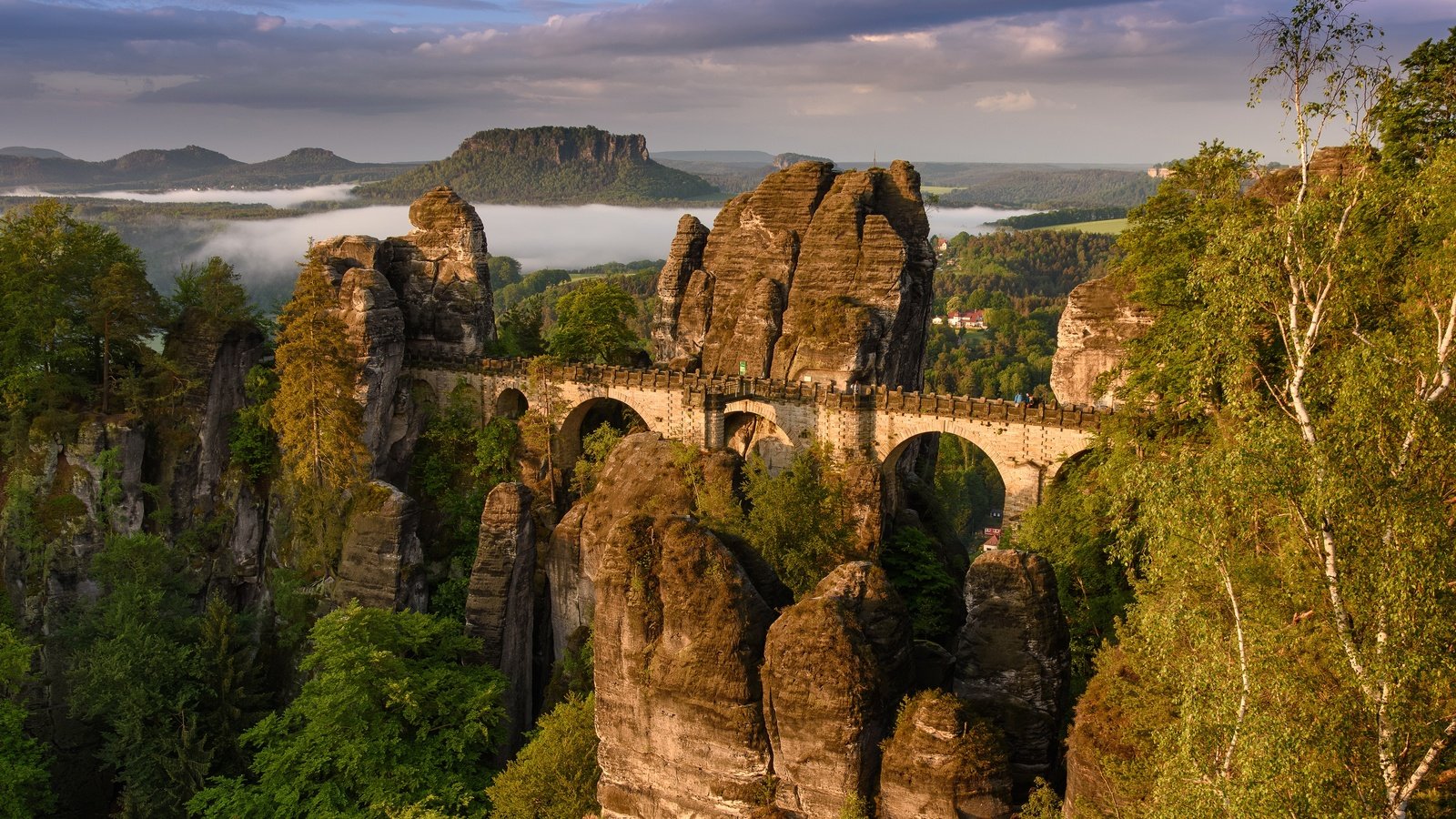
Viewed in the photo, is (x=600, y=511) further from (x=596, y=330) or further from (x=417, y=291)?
(x=417, y=291)

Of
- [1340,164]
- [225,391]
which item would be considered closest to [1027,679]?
[1340,164]

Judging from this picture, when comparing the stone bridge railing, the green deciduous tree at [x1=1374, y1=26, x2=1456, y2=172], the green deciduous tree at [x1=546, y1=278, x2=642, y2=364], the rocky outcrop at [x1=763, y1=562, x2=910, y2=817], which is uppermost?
the green deciduous tree at [x1=1374, y1=26, x2=1456, y2=172]

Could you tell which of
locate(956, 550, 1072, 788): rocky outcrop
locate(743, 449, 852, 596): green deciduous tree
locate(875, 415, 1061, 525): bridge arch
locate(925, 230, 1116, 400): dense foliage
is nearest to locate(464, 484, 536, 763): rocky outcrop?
locate(743, 449, 852, 596): green deciduous tree

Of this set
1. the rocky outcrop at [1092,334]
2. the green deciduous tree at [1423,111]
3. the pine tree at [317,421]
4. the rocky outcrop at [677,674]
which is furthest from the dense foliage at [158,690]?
the green deciduous tree at [1423,111]

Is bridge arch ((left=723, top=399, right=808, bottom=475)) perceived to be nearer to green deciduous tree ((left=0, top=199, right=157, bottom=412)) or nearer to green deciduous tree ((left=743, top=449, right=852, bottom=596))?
green deciduous tree ((left=743, top=449, right=852, bottom=596))

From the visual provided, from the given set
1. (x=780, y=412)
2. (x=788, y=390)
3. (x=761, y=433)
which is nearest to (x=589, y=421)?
(x=761, y=433)
